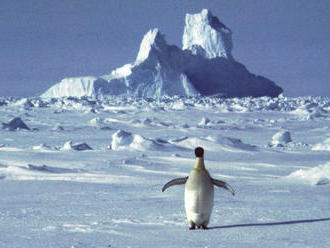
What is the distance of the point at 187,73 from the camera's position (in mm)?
50406

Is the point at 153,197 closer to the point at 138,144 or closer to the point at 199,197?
the point at 199,197

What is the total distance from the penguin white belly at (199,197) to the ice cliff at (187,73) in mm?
43507

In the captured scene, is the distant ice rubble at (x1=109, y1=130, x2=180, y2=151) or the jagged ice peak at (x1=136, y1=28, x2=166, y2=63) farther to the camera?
the jagged ice peak at (x1=136, y1=28, x2=166, y2=63)

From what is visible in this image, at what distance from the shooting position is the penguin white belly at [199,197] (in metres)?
3.49

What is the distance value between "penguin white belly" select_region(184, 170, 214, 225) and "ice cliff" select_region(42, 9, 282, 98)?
43507 millimetres

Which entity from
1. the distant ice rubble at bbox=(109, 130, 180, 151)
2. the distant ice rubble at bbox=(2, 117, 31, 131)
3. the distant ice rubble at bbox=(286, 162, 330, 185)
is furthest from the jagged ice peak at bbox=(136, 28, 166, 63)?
the distant ice rubble at bbox=(286, 162, 330, 185)

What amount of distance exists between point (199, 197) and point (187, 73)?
47.2 m

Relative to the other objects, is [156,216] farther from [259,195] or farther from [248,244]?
[259,195]

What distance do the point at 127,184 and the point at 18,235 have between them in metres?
2.66

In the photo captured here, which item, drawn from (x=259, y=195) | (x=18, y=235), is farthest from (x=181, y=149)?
(x=18, y=235)

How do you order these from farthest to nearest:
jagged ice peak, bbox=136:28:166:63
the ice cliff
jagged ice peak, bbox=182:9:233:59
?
jagged ice peak, bbox=182:9:233:59 < jagged ice peak, bbox=136:28:166:63 < the ice cliff

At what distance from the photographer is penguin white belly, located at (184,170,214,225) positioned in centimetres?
349

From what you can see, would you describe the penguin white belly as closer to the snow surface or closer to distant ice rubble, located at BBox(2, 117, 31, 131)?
the snow surface

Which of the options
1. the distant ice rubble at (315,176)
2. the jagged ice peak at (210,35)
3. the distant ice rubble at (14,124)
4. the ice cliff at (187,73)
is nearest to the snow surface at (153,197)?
the distant ice rubble at (315,176)
